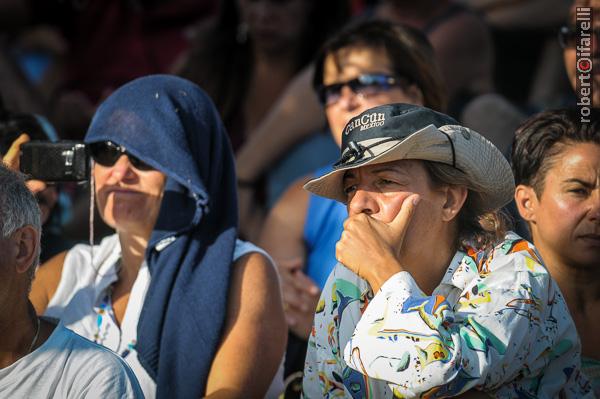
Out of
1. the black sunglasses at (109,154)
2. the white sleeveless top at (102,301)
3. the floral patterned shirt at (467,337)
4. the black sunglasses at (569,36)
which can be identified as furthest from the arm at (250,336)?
the black sunglasses at (569,36)

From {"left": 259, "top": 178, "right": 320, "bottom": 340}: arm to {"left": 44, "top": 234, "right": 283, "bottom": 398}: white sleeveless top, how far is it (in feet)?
1.84

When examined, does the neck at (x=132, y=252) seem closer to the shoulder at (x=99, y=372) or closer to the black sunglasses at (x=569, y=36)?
the shoulder at (x=99, y=372)

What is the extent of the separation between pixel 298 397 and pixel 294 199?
4.08 feet

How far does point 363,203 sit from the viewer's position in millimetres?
3014

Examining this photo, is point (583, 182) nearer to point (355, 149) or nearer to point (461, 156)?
point (461, 156)

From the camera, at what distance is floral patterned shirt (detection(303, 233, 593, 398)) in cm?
262

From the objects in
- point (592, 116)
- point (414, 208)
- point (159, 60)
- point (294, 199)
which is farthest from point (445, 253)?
point (159, 60)

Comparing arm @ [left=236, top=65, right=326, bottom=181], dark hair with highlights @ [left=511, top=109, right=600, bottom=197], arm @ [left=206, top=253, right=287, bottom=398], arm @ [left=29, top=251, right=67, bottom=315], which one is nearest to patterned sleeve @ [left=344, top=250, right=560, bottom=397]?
dark hair with highlights @ [left=511, top=109, right=600, bottom=197]

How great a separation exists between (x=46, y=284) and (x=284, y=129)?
70.9 inches

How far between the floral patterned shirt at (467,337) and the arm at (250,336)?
1.35 ft

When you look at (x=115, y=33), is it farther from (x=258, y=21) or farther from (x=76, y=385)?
(x=76, y=385)

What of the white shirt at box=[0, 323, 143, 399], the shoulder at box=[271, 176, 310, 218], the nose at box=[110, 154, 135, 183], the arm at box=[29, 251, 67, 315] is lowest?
the shoulder at box=[271, 176, 310, 218]

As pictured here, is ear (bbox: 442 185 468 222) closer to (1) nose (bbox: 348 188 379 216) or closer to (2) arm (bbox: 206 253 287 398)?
(1) nose (bbox: 348 188 379 216)

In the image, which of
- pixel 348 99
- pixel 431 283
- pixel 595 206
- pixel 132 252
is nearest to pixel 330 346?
pixel 431 283
